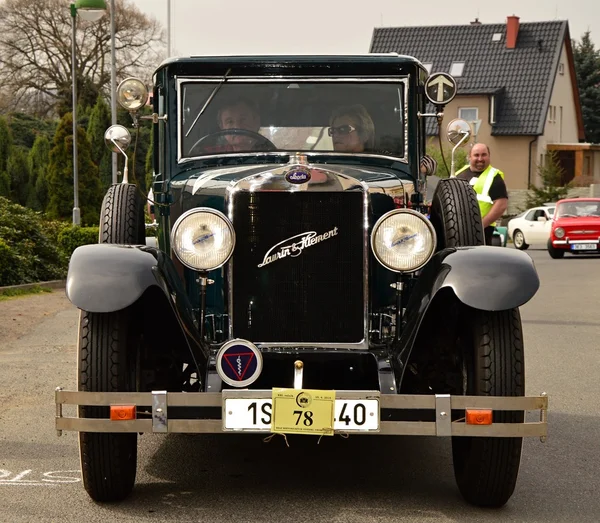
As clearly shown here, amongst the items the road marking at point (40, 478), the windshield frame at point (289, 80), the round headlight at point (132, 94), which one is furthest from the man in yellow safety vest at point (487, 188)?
the road marking at point (40, 478)

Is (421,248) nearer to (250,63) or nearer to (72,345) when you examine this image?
(250,63)

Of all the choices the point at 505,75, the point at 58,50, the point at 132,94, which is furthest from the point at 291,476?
the point at 505,75

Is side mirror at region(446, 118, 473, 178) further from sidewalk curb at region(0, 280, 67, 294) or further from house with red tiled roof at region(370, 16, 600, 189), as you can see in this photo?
house with red tiled roof at region(370, 16, 600, 189)

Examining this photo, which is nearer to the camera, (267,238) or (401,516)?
(401,516)

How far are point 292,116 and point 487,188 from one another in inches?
178

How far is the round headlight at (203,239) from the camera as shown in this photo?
570cm

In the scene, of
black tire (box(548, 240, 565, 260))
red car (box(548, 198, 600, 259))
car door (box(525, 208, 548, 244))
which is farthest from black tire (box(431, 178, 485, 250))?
car door (box(525, 208, 548, 244))

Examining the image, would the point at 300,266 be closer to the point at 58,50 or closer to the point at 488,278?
the point at 488,278

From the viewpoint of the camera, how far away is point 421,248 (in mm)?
5801

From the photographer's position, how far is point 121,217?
6.54 meters

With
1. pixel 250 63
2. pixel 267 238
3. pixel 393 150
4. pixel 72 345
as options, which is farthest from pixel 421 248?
pixel 72 345

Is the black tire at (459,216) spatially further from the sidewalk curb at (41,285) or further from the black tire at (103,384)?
the sidewalk curb at (41,285)

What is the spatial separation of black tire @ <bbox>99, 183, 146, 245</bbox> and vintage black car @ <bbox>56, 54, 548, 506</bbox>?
0.01 metres

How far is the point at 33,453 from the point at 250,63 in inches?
101
